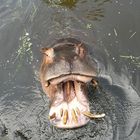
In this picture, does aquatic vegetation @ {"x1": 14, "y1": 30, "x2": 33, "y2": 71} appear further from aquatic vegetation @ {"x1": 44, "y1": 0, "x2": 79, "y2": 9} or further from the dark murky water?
aquatic vegetation @ {"x1": 44, "y1": 0, "x2": 79, "y2": 9}

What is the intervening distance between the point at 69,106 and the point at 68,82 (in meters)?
0.28

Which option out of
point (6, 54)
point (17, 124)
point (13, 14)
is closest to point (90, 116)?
point (17, 124)

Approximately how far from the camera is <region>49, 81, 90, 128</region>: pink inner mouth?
5.21m

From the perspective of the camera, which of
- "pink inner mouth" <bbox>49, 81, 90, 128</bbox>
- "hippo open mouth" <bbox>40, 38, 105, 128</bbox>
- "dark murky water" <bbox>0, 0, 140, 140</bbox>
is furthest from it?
"dark murky water" <bbox>0, 0, 140, 140</bbox>

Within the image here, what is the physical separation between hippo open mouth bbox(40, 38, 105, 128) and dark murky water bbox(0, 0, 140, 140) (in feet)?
1.37

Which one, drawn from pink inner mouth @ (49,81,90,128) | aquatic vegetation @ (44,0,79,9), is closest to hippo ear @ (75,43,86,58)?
pink inner mouth @ (49,81,90,128)

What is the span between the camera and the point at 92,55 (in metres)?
6.08

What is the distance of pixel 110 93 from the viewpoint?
20.1 feet

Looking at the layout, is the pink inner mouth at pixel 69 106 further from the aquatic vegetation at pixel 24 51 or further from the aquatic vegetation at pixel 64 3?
the aquatic vegetation at pixel 64 3

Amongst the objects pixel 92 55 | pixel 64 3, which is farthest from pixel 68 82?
pixel 64 3

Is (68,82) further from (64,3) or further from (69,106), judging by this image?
(64,3)

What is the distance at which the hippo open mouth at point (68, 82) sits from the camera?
15.9 feet

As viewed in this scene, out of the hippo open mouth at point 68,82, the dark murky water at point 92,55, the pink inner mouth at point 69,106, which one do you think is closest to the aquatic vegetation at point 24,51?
the dark murky water at point 92,55

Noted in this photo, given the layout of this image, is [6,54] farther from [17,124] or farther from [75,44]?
[75,44]
